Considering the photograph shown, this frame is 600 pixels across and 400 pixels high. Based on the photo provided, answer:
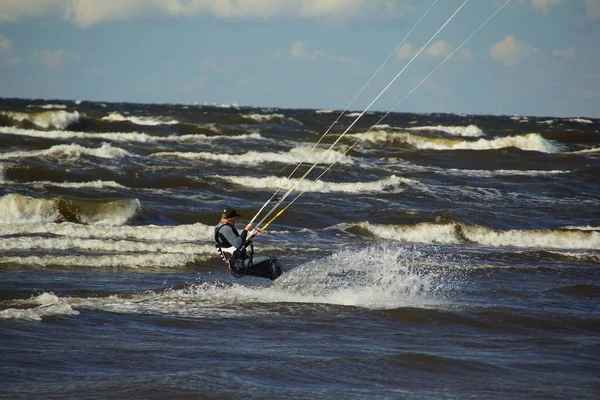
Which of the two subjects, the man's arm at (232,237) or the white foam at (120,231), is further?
the white foam at (120,231)

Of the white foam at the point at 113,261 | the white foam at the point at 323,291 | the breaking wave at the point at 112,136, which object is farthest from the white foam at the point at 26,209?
the breaking wave at the point at 112,136

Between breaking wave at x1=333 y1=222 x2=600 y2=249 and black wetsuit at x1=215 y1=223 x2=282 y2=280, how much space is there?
8.94 meters

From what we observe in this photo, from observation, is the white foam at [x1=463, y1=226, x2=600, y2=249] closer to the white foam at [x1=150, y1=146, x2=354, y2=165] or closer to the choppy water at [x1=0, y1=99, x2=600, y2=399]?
the choppy water at [x1=0, y1=99, x2=600, y2=399]

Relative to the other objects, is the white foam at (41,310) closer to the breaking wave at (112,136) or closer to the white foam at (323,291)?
the white foam at (323,291)

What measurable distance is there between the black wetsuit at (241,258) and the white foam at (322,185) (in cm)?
1696

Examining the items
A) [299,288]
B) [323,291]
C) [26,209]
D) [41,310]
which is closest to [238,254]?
[299,288]

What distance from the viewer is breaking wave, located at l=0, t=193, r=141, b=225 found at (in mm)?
22828

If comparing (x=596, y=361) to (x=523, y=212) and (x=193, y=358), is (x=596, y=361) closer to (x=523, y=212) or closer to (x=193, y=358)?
(x=193, y=358)

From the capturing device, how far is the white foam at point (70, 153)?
35.2 m

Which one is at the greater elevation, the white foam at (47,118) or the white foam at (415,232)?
the white foam at (47,118)

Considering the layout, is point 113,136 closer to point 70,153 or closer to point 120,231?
point 70,153

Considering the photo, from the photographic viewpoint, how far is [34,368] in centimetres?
924

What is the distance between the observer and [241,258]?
14.0 meters

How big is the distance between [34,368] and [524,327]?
6276 millimetres
